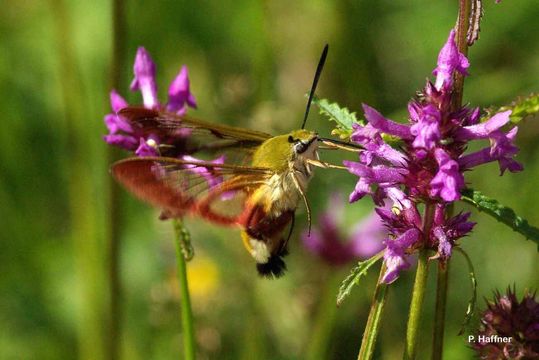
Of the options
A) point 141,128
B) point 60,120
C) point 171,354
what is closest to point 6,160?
point 60,120

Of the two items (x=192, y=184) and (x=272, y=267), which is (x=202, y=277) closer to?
(x=272, y=267)

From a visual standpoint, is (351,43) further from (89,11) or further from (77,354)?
(77,354)

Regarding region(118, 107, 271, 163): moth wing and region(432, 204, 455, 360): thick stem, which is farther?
region(118, 107, 271, 163): moth wing

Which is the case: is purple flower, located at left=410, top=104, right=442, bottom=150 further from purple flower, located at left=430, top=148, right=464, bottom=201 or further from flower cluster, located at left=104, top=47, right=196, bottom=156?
flower cluster, located at left=104, top=47, right=196, bottom=156

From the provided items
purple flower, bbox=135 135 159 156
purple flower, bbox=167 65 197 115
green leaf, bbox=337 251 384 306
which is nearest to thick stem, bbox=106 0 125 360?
purple flower, bbox=167 65 197 115

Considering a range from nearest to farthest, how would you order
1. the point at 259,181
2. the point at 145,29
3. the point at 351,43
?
the point at 259,181
the point at 351,43
the point at 145,29

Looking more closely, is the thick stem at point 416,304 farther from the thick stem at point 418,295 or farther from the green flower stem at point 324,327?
the green flower stem at point 324,327
